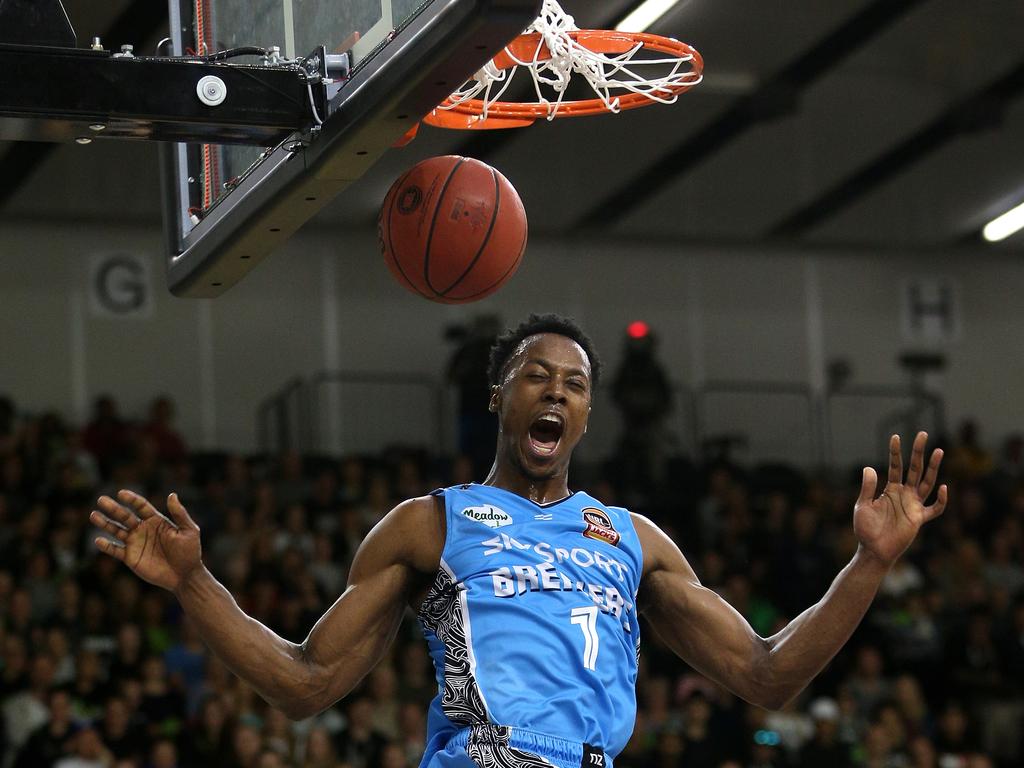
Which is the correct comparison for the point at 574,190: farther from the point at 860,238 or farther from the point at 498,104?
the point at 498,104

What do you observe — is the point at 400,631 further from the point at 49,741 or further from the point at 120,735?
the point at 49,741

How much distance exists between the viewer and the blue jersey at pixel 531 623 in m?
4.05

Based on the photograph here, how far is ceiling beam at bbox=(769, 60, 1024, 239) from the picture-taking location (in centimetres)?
1492

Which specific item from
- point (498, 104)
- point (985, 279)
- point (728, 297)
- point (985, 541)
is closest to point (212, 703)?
point (498, 104)

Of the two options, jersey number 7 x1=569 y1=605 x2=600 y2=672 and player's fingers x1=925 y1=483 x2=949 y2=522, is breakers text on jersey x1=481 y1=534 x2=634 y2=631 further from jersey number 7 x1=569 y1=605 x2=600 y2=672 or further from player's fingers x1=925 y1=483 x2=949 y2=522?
player's fingers x1=925 y1=483 x2=949 y2=522

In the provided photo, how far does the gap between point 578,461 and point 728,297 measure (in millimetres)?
3141

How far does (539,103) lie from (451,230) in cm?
72

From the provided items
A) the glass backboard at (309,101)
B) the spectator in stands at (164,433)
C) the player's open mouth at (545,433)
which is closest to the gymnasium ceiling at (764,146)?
the spectator in stands at (164,433)

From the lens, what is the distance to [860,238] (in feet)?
62.0

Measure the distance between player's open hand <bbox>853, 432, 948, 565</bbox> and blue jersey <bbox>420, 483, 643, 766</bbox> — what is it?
611 mm

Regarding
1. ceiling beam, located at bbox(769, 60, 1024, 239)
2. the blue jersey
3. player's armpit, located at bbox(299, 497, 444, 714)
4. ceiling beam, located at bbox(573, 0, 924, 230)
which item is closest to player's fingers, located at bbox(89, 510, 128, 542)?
player's armpit, located at bbox(299, 497, 444, 714)

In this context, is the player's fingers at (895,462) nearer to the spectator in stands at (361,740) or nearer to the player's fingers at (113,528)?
the player's fingers at (113,528)

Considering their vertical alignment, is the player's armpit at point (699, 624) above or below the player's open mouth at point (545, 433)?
below

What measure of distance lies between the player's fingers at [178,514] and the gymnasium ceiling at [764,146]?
752 centimetres
